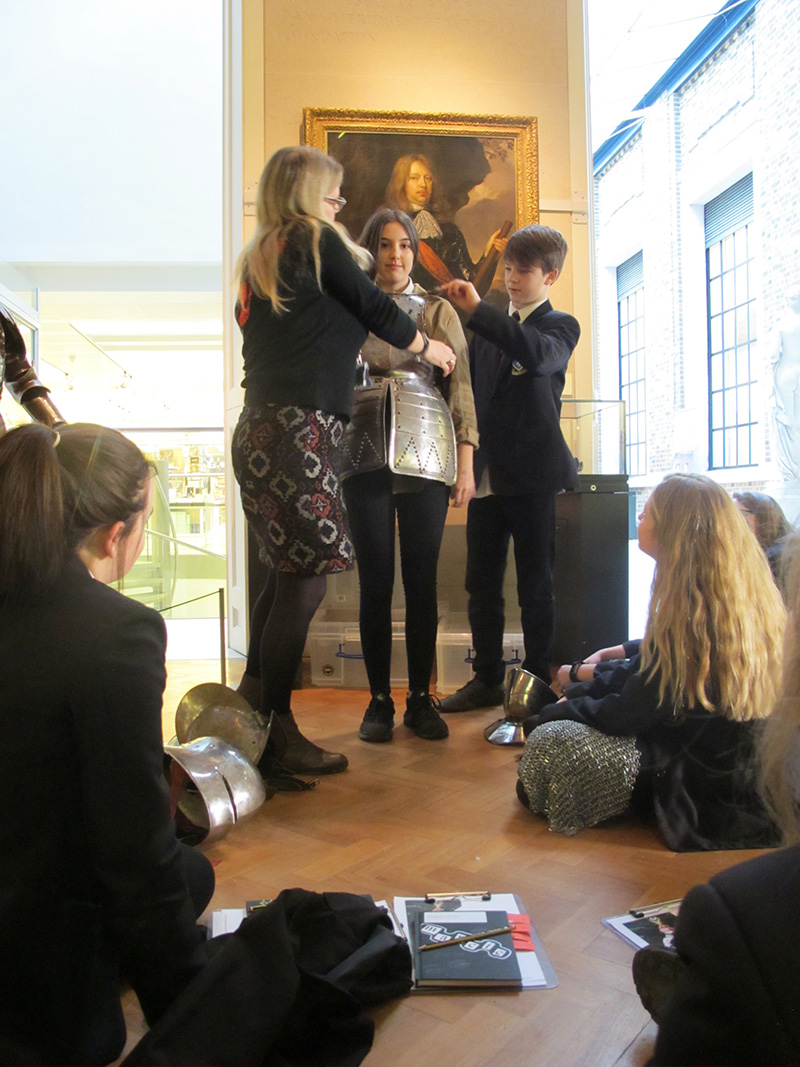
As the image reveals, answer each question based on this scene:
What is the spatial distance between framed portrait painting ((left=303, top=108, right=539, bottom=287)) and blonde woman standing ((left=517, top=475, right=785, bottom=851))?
265 cm

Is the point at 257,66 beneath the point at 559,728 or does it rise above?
above

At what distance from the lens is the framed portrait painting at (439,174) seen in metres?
4.26

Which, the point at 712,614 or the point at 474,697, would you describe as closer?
the point at 712,614

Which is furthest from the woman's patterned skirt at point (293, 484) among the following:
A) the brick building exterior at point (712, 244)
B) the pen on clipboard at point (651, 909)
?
the brick building exterior at point (712, 244)

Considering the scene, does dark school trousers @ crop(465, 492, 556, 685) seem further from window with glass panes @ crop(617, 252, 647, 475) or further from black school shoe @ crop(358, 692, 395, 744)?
window with glass panes @ crop(617, 252, 647, 475)

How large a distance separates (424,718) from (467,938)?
141 cm

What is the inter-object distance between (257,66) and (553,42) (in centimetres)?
155

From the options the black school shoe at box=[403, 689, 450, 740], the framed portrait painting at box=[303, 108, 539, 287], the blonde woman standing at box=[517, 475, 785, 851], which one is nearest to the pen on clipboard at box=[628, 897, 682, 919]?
the blonde woman standing at box=[517, 475, 785, 851]

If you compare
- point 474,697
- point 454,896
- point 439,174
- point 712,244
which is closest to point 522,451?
point 474,697

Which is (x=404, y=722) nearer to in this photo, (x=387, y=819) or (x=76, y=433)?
(x=387, y=819)

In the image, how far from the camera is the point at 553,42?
444cm

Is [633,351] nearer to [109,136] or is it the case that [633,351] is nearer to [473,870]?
[109,136]

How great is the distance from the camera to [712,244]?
977 centimetres

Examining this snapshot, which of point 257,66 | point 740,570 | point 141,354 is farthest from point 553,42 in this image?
point 141,354
